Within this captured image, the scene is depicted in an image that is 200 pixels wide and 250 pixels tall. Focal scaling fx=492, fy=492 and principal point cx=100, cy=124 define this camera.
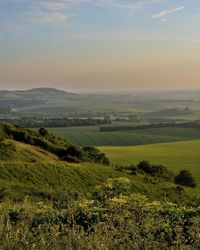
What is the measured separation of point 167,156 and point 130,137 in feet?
123

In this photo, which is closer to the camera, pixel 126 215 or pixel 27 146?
pixel 126 215

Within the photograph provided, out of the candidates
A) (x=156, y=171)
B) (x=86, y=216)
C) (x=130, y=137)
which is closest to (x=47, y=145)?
(x=156, y=171)

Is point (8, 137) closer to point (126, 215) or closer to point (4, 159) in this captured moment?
point (4, 159)

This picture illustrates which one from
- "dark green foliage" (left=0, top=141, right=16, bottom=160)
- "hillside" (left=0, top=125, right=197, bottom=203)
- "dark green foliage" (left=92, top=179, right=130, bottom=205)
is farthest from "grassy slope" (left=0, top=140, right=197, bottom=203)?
"dark green foliage" (left=92, top=179, right=130, bottom=205)

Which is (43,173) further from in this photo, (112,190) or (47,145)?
(112,190)

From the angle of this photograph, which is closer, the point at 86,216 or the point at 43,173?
the point at 86,216

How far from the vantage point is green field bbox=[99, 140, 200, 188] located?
236 feet

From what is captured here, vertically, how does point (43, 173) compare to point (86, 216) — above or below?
below

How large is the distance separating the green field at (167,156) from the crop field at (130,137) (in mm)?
15852

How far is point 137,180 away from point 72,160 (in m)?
5.98

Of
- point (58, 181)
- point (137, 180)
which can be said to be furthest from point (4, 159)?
point (137, 180)

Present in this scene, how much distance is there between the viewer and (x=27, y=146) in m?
42.6

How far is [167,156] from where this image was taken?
276ft

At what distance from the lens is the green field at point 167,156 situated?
72.0m
